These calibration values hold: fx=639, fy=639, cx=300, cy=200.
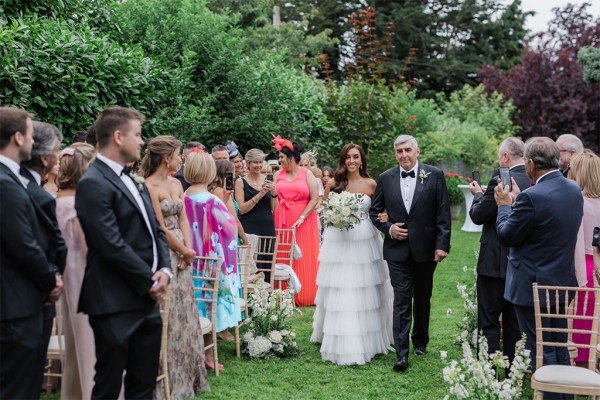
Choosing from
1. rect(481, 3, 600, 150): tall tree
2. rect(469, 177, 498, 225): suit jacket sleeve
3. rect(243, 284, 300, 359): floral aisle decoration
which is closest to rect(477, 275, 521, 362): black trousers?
rect(469, 177, 498, 225): suit jacket sleeve

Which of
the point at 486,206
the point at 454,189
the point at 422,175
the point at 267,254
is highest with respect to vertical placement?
the point at 454,189

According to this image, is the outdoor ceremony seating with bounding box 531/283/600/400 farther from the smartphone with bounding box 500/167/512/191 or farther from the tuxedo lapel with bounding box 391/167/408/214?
the tuxedo lapel with bounding box 391/167/408/214

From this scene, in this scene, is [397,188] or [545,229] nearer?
[545,229]

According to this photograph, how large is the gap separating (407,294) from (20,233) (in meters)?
4.11

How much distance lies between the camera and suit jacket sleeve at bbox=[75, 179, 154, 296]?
3.67 meters

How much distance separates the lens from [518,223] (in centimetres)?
499

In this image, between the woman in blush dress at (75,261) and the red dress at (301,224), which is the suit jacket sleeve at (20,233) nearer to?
the woman in blush dress at (75,261)

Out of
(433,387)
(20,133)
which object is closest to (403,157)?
(433,387)

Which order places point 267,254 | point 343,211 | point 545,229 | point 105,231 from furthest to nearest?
point 267,254
point 343,211
point 545,229
point 105,231

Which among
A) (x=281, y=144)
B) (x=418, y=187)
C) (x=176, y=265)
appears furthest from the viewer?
(x=281, y=144)

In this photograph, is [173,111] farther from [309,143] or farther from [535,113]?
[535,113]

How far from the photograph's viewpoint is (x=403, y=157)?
6.64 m

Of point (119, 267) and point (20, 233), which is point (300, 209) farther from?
point (20, 233)

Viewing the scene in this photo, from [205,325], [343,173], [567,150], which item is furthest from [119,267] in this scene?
[567,150]
